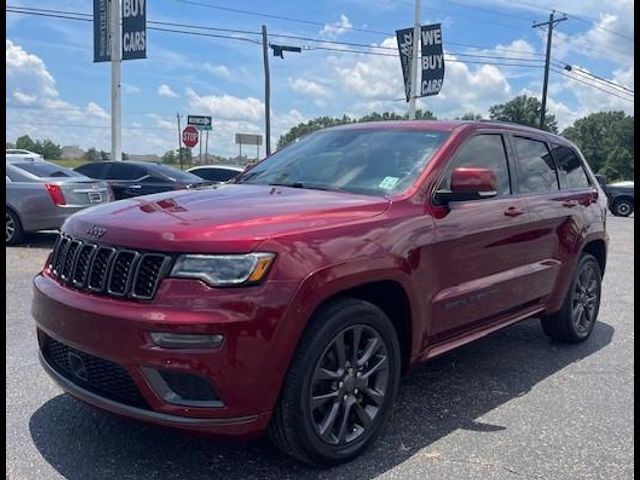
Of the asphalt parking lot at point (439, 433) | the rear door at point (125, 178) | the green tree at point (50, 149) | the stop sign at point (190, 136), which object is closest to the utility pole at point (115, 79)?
the stop sign at point (190, 136)

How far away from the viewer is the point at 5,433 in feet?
11.4

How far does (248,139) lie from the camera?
35812 mm

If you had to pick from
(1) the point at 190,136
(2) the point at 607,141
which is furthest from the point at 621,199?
(2) the point at 607,141

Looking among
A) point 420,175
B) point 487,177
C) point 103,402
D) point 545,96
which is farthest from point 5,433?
point 545,96

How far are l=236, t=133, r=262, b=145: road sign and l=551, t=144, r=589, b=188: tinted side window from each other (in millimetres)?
30837

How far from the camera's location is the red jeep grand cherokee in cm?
289

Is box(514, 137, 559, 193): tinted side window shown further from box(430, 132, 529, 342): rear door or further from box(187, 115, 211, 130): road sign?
box(187, 115, 211, 130): road sign

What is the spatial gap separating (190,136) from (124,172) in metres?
13.9

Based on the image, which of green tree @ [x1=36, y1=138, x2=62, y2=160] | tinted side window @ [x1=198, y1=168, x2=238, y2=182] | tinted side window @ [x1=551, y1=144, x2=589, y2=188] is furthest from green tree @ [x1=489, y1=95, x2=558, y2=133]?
tinted side window @ [x1=551, y1=144, x2=589, y2=188]

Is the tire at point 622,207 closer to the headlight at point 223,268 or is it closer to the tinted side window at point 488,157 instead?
the tinted side window at point 488,157

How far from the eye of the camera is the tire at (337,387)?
3.07 metres

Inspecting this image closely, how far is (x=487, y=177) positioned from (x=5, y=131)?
2.94 meters

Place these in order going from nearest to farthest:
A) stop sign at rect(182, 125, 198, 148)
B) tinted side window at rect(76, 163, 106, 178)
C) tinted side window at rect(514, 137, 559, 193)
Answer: tinted side window at rect(514, 137, 559, 193)
tinted side window at rect(76, 163, 106, 178)
stop sign at rect(182, 125, 198, 148)

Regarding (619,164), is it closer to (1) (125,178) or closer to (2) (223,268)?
(1) (125,178)
